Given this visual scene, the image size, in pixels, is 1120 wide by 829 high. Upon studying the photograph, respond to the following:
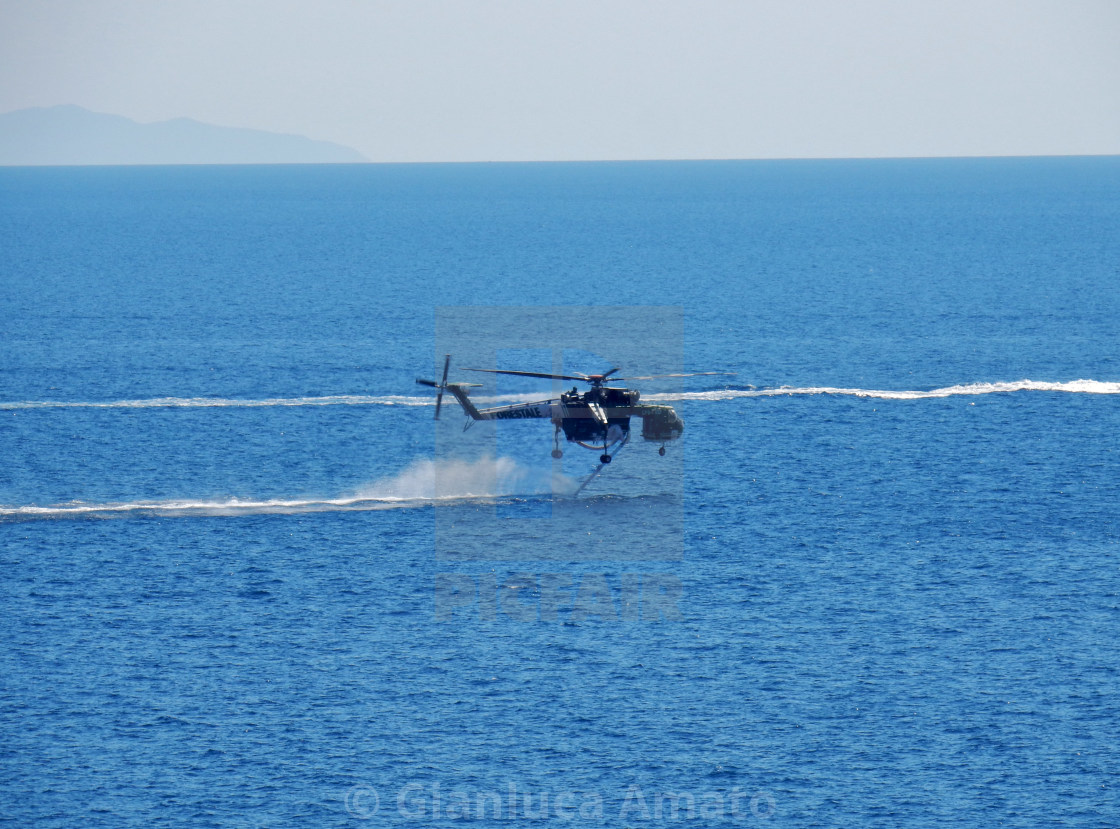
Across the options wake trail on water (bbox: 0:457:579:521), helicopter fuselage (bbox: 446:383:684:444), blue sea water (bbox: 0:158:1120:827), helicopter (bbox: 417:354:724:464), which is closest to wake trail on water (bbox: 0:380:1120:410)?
blue sea water (bbox: 0:158:1120:827)

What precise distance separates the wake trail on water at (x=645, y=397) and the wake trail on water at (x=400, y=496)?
1498cm

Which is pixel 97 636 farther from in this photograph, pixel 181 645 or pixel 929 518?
pixel 929 518

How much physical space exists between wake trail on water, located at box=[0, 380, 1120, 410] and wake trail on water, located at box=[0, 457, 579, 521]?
49.2ft

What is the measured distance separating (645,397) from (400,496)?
115 feet

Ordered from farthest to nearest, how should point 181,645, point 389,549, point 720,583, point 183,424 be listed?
point 183,424, point 389,549, point 720,583, point 181,645

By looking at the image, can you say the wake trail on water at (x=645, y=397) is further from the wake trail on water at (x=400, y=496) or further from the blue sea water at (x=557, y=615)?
the wake trail on water at (x=400, y=496)

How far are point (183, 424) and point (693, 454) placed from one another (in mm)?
49075

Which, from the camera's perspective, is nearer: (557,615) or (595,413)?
(557,615)

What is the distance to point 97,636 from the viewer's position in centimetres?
8181

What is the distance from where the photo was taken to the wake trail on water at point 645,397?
133625 millimetres

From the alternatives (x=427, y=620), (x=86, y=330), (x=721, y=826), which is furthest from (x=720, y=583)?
(x=86, y=330)

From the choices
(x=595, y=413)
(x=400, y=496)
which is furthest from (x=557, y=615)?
(x=400, y=496)

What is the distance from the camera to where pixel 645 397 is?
134000mm

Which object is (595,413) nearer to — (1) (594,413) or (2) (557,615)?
(1) (594,413)
